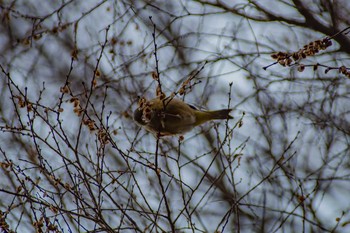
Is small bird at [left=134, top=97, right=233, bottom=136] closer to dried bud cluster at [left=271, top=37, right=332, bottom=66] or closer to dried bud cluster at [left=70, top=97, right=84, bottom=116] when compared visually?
dried bud cluster at [left=70, top=97, right=84, bottom=116]

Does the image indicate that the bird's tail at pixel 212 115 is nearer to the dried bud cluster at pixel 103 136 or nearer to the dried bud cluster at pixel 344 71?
the dried bud cluster at pixel 103 136

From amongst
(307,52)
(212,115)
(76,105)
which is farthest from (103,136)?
(212,115)

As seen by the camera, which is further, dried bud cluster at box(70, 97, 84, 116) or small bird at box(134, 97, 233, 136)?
small bird at box(134, 97, 233, 136)

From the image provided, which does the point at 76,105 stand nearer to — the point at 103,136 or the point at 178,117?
the point at 103,136

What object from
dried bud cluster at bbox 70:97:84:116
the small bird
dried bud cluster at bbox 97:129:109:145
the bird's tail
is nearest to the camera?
dried bud cluster at bbox 97:129:109:145

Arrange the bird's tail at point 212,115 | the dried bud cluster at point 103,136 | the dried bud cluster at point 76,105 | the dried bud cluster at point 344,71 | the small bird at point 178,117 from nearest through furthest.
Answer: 1. the dried bud cluster at point 344,71
2. the dried bud cluster at point 103,136
3. the dried bud cluster at point 76,105
4. the small bird at point 178,117
5. the bird's tail at point 212,115

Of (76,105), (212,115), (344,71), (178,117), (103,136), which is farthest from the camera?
(212,115)

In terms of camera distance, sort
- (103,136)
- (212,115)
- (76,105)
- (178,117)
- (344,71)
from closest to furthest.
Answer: (344,71), (103,136), (76,105), (178,117), (212,115)

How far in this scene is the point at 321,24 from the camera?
547cm

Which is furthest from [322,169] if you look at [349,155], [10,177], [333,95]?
[10,177]

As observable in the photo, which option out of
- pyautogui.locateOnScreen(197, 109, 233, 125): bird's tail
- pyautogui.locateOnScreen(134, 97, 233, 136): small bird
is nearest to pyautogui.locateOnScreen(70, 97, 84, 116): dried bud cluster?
pyautogui.locateOnScreen(134, 97, 233, 136): small bird

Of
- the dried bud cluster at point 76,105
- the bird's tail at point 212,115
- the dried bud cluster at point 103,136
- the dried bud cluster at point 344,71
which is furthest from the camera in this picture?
the bird's tail at point 212,115

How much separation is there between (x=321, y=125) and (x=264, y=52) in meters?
1.18

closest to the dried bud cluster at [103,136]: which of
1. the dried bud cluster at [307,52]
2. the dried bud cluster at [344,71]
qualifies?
the dried bud cluster at [307,52]
